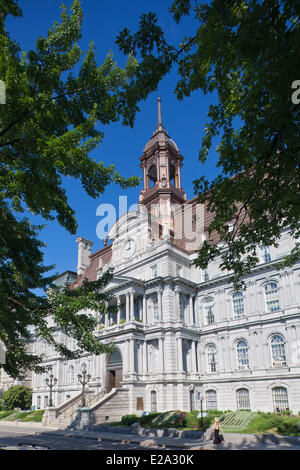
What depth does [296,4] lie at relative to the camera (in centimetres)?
644

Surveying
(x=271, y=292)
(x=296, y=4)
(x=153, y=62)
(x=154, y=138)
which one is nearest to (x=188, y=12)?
(x=153, y=62)

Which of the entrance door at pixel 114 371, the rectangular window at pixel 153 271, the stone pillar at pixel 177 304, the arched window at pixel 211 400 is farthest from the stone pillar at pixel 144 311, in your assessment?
the arched window at pixel 211 400

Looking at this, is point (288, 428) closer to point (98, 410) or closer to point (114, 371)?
point (98, 410)

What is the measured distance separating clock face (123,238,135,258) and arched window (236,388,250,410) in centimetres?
1916

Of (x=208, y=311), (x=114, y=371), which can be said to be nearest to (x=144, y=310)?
(x=208, y=311)

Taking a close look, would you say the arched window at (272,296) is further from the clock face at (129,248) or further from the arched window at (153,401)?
the clock face at (129,248)

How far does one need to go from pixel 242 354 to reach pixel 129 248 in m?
17.8

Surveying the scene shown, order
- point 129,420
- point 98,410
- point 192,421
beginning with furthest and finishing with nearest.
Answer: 1. point 98,410
2. point 129,420
3. point 192,421

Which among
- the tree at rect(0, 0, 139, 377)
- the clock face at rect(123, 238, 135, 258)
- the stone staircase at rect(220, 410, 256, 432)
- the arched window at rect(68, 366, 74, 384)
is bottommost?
the stone staircase at rect(220, 410, 256, 432)

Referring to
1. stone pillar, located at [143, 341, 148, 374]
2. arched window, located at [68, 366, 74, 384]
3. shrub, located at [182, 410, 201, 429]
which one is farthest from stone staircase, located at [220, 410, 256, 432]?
arched window, located at [68, 366, 74, 384]

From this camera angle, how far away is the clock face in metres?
43.6

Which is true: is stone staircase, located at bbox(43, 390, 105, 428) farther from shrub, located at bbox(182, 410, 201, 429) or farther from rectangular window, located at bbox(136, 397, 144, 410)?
shrub, located at bbox(182, 410, 201, 429)

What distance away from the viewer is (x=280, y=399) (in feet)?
99.6

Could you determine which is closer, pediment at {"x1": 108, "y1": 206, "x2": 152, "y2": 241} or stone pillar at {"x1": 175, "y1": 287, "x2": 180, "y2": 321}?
stone pillar at {"x1": 175, "y1": 287, "x2": 180, "y2": 321}
